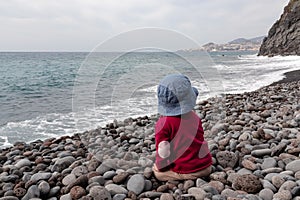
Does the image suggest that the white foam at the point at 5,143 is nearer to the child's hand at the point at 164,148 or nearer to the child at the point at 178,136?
the child at the point at 178,136

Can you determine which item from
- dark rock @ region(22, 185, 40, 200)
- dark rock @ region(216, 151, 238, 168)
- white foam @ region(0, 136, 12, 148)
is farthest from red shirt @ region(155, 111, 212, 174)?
white foam @ region(0, 136, 12, 148)

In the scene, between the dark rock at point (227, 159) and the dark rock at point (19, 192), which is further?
the dark rock at point (227, 159)

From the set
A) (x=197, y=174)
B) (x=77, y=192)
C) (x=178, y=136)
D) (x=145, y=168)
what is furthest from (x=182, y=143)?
(x=77, y=192)

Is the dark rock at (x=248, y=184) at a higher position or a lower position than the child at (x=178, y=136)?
lower

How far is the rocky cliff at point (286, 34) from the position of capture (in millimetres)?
43625

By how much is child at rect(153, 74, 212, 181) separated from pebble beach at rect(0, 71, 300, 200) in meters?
0.11

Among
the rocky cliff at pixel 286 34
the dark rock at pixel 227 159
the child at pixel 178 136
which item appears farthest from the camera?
the rocky cliff at pixel 286 34

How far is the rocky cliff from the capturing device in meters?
43.6

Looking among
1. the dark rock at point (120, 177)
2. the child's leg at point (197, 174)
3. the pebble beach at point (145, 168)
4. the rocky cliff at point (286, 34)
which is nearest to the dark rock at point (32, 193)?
the pebble beach at point (145, 168)

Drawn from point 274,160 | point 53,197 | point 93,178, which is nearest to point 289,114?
point 274,160

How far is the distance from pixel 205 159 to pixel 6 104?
9.95 metres

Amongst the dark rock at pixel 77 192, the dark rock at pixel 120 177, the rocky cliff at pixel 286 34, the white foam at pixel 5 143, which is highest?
the rocky cliff at pixel 286 34

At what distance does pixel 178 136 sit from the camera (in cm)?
265

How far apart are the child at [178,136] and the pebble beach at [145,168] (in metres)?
0.11
